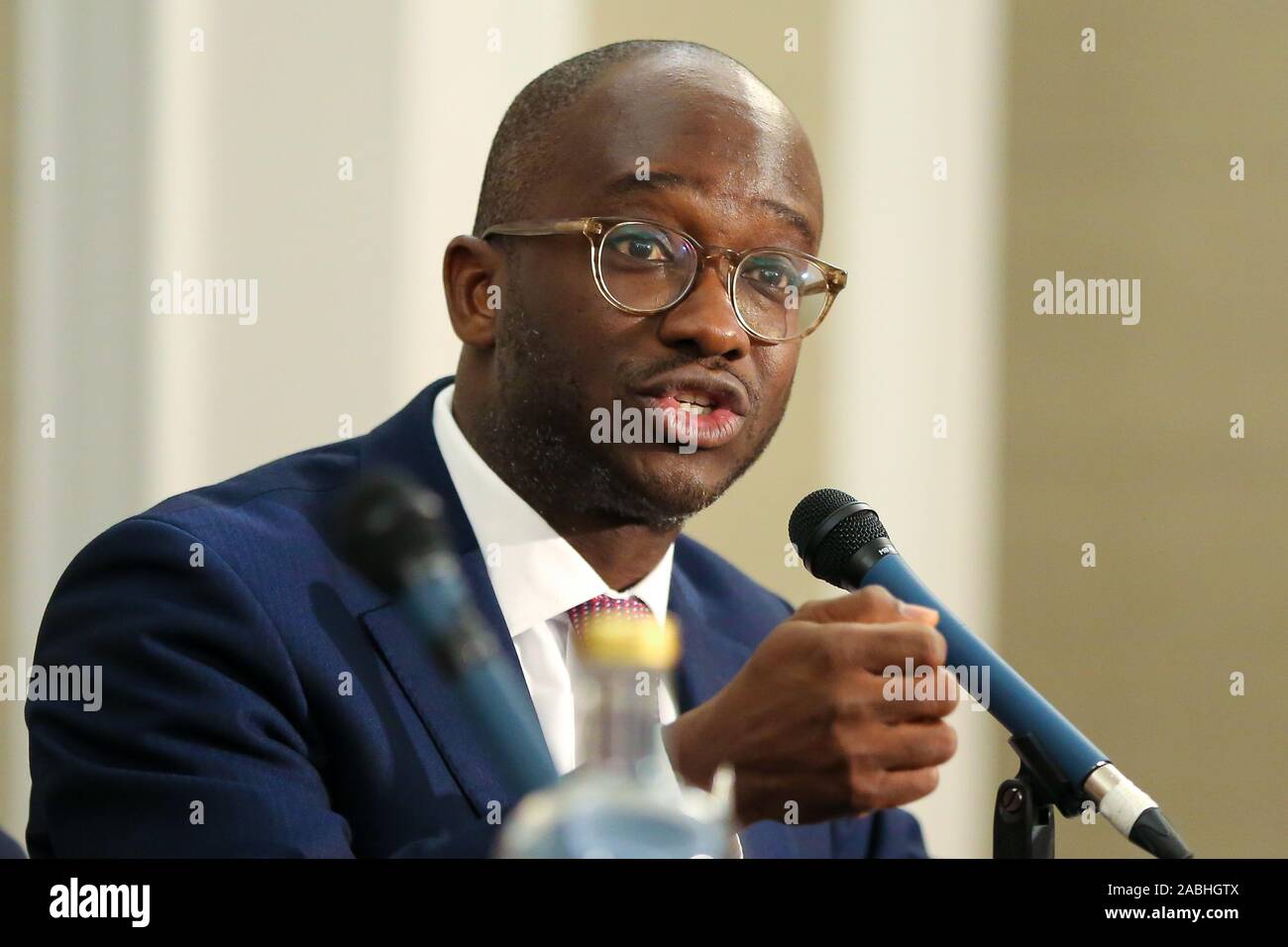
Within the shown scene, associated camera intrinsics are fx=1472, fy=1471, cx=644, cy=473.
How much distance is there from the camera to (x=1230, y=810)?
3.15m

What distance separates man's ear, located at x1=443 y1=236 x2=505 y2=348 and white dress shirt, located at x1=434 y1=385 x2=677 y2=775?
0.15 m

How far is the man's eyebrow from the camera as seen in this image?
1910mm

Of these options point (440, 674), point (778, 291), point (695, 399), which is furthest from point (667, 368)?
point (440, 674)

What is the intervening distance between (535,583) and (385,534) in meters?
0.24

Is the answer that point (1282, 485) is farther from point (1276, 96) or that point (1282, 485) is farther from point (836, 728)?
point (836, 728)

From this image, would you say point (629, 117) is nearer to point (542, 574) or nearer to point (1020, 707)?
point (542, 574)

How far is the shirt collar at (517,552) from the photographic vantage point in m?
1.93

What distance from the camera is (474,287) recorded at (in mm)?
2146

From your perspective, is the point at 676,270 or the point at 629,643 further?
the point at 629,643

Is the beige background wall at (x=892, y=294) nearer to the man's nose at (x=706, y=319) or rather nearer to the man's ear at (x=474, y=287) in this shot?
the man's ear at (x=474, y=287)

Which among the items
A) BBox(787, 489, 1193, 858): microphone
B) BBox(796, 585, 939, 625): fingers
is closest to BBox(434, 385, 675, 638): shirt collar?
BBox(787, 489, 1193, 858): microphone

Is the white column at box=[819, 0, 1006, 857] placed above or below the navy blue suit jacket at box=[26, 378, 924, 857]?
above

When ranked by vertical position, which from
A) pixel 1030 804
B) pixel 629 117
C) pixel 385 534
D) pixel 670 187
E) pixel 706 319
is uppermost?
pixel 629 117

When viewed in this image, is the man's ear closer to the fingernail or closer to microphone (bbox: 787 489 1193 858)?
microphone (bbox: 787 489 1193 858)
